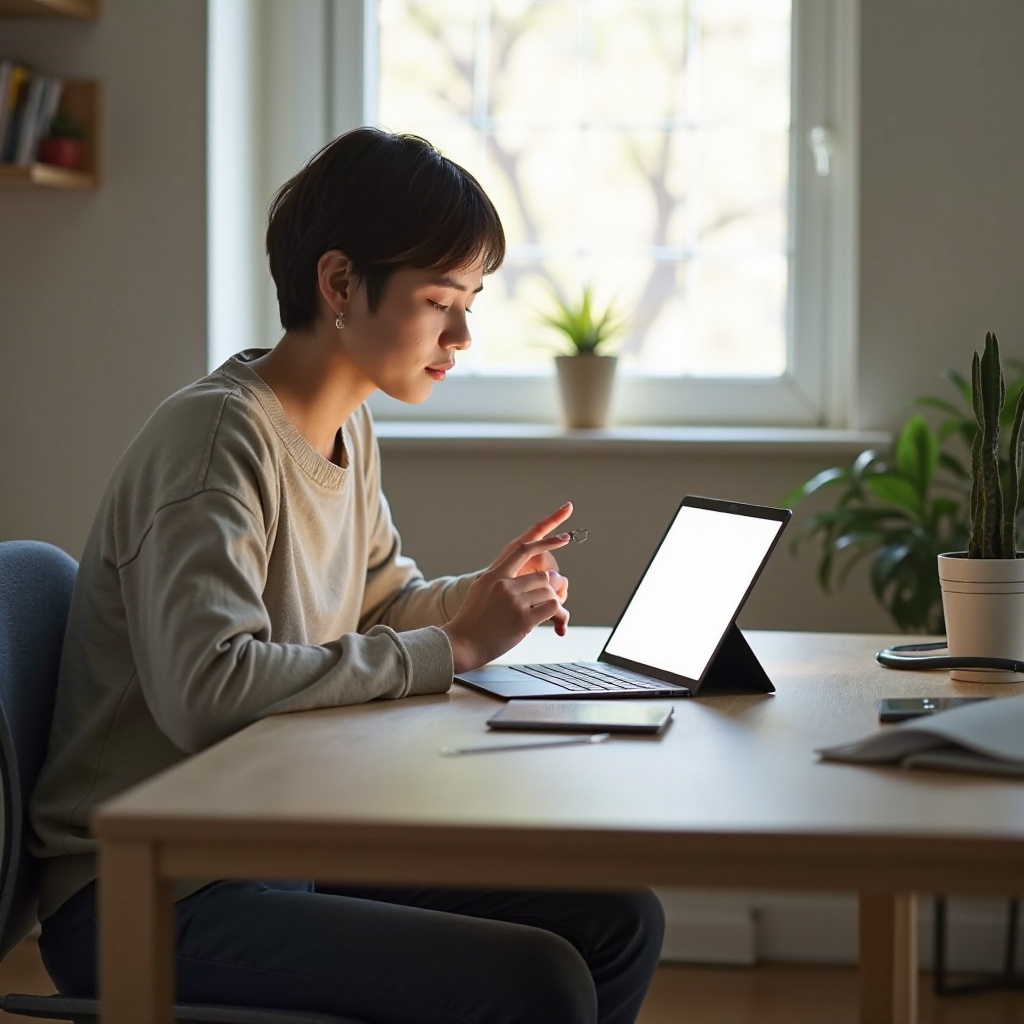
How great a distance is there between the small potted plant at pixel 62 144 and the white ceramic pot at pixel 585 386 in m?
1.01

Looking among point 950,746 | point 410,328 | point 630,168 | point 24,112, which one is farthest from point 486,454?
point 950,746

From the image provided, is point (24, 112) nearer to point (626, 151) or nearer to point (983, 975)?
point (626, 151)

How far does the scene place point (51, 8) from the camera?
2.61 m

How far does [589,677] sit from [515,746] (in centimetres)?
36

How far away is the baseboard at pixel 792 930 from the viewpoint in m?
2.66

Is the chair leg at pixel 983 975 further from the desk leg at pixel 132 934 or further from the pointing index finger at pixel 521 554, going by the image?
the desk leg at pixel 132 934

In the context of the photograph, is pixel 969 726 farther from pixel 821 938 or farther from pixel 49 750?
pixel 821 938

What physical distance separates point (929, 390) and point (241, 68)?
1.52 m

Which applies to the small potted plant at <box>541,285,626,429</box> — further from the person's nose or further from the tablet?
the tablet

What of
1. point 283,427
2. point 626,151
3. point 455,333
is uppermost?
point 626,151

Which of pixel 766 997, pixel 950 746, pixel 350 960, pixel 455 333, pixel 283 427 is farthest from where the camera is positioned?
pixel 766 997

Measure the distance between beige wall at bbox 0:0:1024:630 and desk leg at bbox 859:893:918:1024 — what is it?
3.85ft

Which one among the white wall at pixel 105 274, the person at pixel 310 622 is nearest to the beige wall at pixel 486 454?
→ the white wall at pixel 105 274

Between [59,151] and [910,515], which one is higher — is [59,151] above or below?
above
